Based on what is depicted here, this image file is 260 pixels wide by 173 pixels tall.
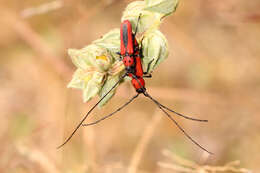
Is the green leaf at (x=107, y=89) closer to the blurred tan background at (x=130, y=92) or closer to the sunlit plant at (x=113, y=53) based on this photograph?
the sunlit plant at (x=113, y=53)

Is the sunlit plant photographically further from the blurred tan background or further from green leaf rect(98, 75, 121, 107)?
the blurred tan background

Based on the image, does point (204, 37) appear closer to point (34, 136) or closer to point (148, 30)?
point (34, 136)

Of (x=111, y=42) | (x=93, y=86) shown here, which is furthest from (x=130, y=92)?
(x=93, y=86)

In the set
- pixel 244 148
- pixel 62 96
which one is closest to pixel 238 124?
pixel 244 148

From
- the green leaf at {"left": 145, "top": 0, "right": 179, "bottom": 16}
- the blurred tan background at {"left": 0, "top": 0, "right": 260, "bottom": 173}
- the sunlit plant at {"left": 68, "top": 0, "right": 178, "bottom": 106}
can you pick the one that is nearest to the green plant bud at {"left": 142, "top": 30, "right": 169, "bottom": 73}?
the sunlit plant at {"left": 68, "top": 0, "right": 178, "bottom": 106}

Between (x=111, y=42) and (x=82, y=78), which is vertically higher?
(x=111, y=42)

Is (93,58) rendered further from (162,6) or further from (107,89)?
(162,6)

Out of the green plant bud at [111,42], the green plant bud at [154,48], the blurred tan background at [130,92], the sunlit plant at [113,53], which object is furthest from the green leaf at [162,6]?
the blurred tan background at [130,92]
